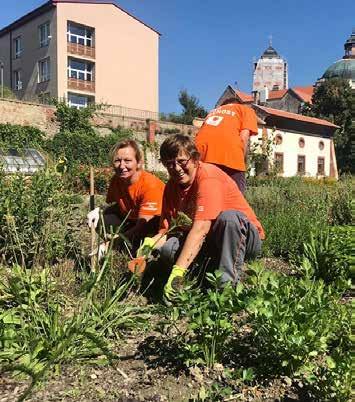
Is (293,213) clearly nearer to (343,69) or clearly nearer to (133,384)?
(133,384)

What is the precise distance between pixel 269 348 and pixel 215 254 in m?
1.15

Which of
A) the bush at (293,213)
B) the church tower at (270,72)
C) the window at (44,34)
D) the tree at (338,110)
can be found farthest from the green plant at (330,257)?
the church tower at (270,72)

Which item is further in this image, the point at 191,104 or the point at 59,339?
the point at 191,104

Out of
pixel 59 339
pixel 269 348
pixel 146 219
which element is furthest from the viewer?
pixel 146 219

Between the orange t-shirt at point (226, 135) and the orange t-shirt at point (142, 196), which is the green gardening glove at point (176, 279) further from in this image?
the orange t-shirt at point (226, 135)

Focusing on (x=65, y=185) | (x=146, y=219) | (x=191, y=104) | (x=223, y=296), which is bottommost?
(x=223, y=296)

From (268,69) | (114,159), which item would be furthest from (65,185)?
(268,69)

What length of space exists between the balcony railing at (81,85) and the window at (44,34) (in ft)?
11.2

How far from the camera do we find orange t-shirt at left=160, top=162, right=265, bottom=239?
9.63 feet

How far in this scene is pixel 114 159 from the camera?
3.66 m

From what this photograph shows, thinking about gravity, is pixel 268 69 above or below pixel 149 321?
above

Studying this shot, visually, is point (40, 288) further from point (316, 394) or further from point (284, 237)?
point (284, 237)

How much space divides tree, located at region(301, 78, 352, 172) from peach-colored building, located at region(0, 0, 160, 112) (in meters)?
15.1

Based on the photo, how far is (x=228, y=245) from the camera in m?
2.99
